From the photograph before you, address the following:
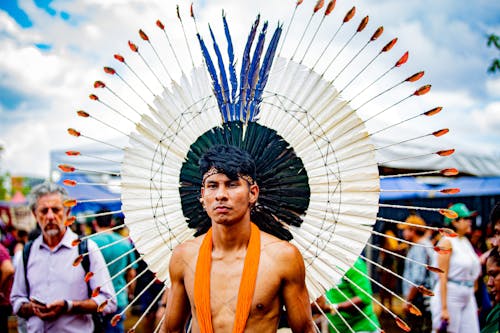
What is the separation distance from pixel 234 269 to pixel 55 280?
1767mm

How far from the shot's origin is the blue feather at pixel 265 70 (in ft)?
8.60

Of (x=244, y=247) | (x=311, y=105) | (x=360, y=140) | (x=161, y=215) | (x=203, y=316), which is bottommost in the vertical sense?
(x=203, y=316)

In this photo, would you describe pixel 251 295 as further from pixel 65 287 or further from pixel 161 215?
pixel 65 287

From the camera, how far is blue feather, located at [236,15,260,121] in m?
2.61

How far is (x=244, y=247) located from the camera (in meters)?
2.50

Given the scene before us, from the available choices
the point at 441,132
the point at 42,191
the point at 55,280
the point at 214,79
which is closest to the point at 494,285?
the point at 441,132

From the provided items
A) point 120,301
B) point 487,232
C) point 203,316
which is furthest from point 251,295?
point 487,232

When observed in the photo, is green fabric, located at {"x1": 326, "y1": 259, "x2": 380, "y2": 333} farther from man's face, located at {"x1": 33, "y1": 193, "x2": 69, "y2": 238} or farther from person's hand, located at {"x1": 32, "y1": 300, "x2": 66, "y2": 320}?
man's face, located at {"x1": 33, "y1": 193, "x2": 69, "y2": 238}

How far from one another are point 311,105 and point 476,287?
461 cm

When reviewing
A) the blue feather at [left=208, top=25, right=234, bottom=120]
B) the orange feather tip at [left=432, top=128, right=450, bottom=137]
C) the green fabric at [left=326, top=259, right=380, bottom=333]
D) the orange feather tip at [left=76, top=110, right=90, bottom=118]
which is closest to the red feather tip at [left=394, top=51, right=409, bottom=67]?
the orange feather tip at [left=432, top=128, right=450, bottom=137]

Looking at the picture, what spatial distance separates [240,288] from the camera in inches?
92.3

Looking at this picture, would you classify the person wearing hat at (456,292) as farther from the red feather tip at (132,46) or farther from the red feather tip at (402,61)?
the red feather tip at (132,46)

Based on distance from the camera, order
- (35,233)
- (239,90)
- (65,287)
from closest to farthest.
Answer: (239,90) < (65,287) < (35,233)

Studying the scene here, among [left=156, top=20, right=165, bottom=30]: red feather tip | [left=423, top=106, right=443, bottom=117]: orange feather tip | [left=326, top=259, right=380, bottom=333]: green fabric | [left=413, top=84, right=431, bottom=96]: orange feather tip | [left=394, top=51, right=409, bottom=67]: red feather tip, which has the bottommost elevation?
[left=326, top=259, right=380, bottom=333]: green fabric
